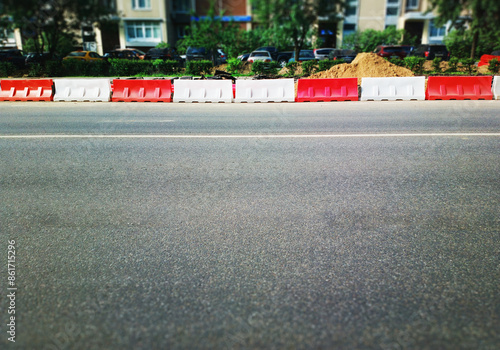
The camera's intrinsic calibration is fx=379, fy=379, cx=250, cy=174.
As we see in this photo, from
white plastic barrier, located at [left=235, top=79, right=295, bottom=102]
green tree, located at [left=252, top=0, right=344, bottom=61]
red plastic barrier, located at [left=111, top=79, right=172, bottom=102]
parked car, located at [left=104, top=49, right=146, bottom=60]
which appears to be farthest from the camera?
parked car, located at [left=104, top=49, right=146, bottom=60]

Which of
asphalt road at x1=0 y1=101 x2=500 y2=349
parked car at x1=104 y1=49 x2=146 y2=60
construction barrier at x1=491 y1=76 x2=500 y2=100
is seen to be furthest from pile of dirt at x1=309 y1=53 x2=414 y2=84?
parked car at x1=104 y1=49 x2=146 y2=60

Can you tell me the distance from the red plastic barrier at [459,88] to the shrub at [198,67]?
1113cm

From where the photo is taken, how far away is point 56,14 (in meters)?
1.35

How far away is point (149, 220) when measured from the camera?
468 centimetres

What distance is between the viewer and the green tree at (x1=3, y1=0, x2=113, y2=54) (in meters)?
1.24

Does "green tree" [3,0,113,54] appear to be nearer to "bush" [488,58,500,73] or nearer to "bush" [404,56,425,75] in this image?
"bush" [488,58,500,73]

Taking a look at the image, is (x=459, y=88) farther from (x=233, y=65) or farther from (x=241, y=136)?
(x=233, y=65)

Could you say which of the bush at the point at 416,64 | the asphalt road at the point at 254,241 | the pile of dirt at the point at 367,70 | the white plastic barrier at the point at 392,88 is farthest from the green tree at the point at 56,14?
the bush at the point at 416,64

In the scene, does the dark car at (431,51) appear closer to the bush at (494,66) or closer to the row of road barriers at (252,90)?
the bush at (494,66)

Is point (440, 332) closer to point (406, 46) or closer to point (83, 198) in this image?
point (83, 198)

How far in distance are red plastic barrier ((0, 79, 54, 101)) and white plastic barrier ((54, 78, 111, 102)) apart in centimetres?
31

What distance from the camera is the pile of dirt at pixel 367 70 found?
666 inches

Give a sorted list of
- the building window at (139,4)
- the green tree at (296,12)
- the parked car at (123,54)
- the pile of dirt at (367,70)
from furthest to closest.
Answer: the parked car at (123,54)
the pile of dirt at (367,70)
the building window at (139,4)
the green tree at (296,12)

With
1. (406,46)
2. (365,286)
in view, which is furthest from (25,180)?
(406,46)
